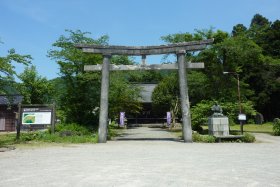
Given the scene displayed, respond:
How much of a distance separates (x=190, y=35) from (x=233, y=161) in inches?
753

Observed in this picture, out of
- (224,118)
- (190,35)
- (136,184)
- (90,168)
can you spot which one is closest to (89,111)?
(224,118)

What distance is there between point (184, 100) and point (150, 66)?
2669 millimetres

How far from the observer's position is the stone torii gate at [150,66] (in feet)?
50.9

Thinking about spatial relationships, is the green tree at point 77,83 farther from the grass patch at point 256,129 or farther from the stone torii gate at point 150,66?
the grass patch at point 256,129

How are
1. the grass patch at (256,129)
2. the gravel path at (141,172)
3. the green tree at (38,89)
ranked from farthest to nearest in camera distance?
the green tree at (38,89), the grass patch at (256,129), the gravel path at (141,172)

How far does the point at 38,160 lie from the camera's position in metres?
9.08

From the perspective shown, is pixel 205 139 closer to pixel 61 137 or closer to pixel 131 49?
pixel 131 49

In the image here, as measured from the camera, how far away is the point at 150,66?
53.4 feet

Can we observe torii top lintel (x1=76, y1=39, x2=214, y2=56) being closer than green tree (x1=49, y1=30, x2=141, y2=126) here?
Yes

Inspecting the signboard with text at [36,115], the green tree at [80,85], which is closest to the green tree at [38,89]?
the green tree at [80,85]

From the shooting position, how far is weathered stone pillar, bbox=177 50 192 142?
15380 mm

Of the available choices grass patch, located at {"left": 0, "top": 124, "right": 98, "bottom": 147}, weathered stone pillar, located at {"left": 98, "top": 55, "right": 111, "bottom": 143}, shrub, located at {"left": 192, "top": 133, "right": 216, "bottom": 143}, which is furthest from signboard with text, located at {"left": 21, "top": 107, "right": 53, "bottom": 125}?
A: shrub, located at {"left": 192, "top": 133, "right": 216, "bottom": 143}

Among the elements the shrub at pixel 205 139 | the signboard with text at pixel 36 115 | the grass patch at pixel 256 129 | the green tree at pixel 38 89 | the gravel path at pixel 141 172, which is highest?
the green tree at pixel 38 89

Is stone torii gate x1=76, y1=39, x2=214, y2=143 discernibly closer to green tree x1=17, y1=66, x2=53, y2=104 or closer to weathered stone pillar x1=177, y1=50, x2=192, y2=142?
weathered stone pillar x1=177, y1=50, x2=192, y2=142
